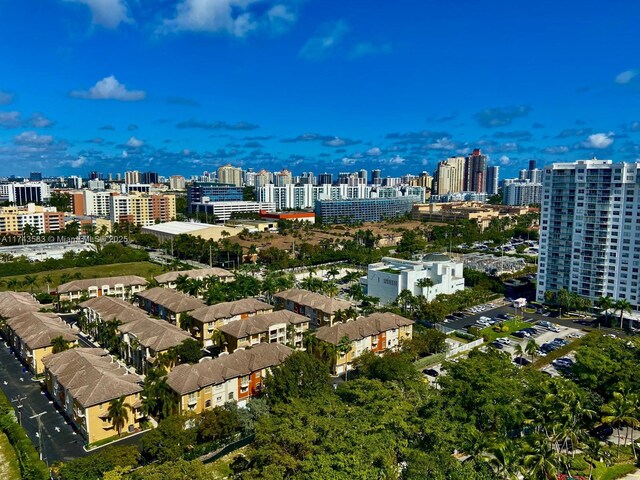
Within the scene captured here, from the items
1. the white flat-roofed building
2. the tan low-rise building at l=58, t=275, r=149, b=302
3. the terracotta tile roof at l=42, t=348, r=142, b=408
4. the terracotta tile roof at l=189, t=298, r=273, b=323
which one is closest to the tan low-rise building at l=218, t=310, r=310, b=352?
the terracotta tile roof at l=189, t=298, r=273, b=323

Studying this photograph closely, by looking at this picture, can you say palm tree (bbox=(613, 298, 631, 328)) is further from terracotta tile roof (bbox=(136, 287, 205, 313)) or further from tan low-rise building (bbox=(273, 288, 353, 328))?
terracotta tile roof (bbox=(136, 287, 205, 313))

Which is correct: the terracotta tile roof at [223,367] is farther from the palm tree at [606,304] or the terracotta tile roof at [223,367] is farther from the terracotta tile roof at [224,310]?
the palm tree at [606,304]

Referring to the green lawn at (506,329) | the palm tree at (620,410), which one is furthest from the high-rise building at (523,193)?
the palm tree at (620,410)

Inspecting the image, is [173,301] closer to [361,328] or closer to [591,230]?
[361,328]

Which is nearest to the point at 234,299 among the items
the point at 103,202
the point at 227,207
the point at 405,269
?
the point at 405,269

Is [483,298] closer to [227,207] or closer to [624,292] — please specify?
[624,292]
